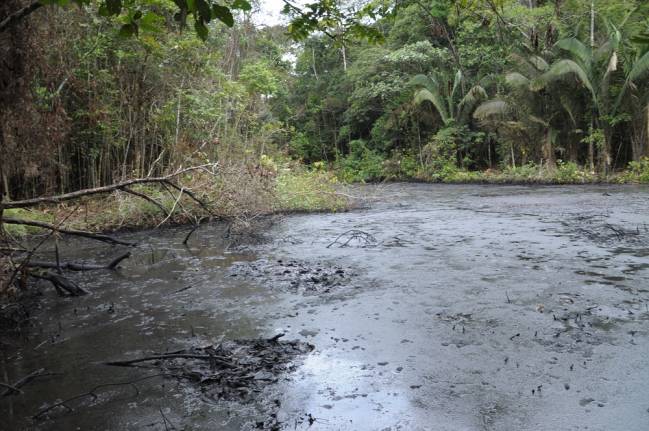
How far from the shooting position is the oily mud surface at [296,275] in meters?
5.70

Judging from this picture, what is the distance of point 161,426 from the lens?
2.84 m

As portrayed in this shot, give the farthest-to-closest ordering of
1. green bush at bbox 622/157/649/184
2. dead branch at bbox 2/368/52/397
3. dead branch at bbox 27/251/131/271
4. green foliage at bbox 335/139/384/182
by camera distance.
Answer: green foliage at bbox 335/139/384/182 → green bush at bbox 622/157/649/184 → dead branch at bbox 27/251/131/271 → dead branch at bbox 2/368/52/397

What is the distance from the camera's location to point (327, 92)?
2834 cm

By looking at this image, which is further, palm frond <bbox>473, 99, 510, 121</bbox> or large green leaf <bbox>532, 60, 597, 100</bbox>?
palm frond <bbox>473, 99, 510, 121</bbox>

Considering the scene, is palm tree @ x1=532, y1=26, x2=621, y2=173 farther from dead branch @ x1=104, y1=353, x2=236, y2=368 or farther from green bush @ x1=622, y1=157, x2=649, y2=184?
dead branch @ x1=104, y1=353, x2=236, y2=368

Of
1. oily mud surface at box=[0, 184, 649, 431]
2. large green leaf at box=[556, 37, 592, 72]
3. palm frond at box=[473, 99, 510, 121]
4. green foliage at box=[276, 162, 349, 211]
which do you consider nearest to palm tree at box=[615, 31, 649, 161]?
large green leaf at box=[556, 37, 592, 72]

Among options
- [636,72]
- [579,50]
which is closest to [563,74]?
[579,50]

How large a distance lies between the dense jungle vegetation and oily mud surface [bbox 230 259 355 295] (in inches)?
86.3

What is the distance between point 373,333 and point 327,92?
25.3 m

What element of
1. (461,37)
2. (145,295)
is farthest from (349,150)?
(145,295)

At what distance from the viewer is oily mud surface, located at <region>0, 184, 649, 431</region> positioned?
116 inches

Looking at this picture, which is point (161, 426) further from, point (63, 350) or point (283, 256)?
point (283, 256)

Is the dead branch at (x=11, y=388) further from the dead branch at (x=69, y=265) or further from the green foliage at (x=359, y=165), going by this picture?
the green foliage at (x=359, y=165)

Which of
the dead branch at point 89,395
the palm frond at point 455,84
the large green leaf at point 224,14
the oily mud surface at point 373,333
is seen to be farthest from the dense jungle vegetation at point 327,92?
the dead branch at point 89,395
